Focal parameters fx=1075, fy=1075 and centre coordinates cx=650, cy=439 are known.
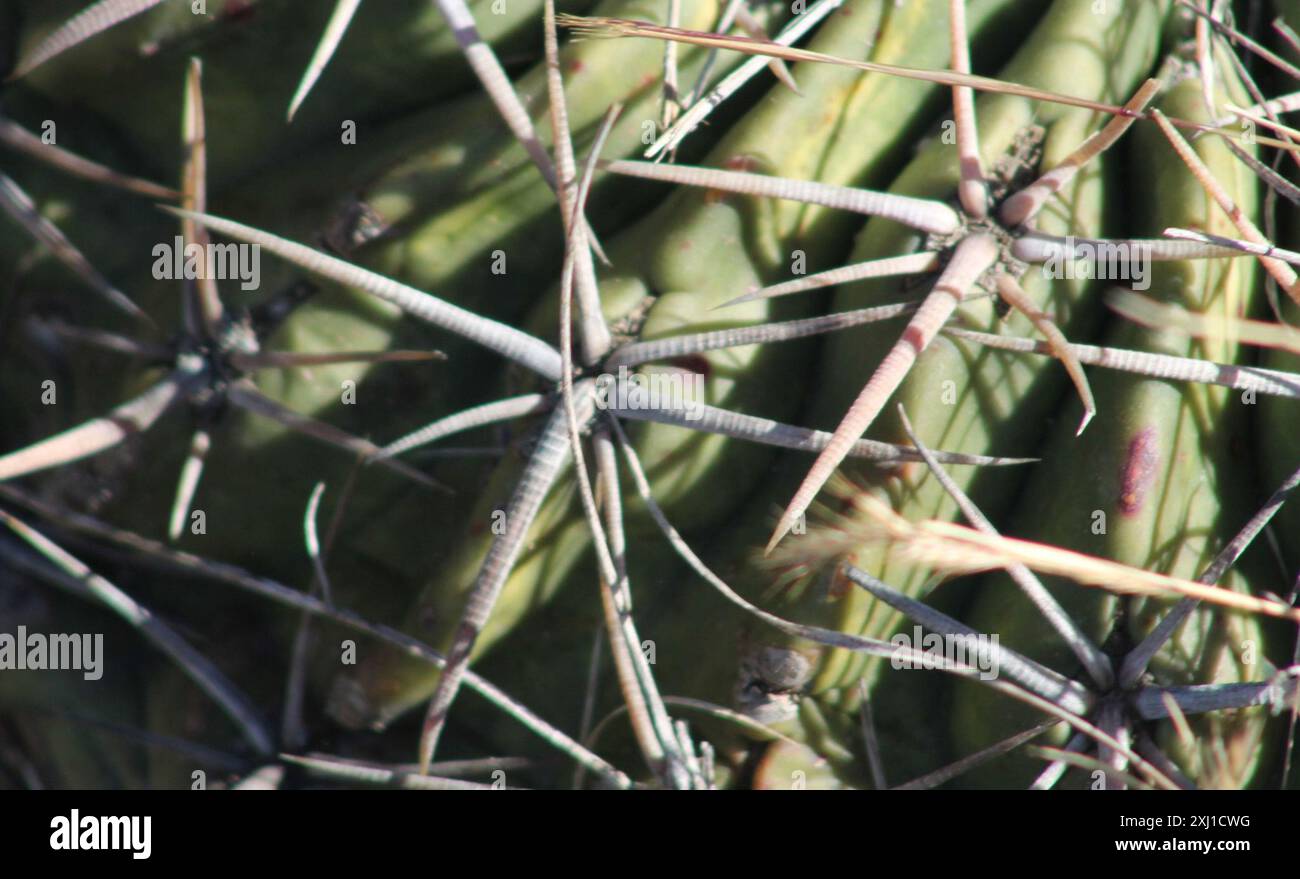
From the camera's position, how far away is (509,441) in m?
1.50

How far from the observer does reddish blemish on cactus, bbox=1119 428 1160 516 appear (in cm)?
127

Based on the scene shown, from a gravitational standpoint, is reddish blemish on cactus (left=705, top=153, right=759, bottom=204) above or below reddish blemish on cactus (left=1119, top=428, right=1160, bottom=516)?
above

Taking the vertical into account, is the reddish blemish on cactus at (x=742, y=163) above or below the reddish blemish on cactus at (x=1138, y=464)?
above

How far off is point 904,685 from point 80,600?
1.50 m

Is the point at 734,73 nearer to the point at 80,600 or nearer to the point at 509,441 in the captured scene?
the point at 509,441

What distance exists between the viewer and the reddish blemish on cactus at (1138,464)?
1.27 metres

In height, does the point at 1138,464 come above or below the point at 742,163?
below

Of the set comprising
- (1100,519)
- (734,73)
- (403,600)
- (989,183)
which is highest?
(734,73)

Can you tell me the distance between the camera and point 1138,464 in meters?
1.27

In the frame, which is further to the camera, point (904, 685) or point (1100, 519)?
point (904, 685)
